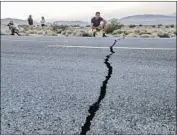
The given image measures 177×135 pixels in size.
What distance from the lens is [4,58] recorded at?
493 centimetres

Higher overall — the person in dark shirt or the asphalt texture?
the person in dark shirt

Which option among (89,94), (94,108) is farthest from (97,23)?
(94,108)

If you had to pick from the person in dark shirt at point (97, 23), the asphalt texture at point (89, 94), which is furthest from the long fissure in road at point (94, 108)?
the person in dark shirt at point (97, 23)

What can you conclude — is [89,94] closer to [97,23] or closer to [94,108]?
[94,108]

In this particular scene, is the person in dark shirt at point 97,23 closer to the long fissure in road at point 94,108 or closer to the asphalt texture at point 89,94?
the asphalt texture at point 89,94

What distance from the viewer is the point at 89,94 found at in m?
2.98

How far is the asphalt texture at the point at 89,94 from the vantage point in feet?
7.66

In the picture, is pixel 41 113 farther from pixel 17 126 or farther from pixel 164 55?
pixel 164 55

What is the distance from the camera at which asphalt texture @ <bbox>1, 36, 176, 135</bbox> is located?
233cm

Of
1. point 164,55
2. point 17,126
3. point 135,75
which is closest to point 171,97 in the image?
point 135,75

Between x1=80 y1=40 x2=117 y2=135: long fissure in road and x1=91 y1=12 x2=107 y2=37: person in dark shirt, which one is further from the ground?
x1=91 y1=12 x2=107 y2=37: person in dark shirt

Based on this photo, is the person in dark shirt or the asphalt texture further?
the person in dark shirt

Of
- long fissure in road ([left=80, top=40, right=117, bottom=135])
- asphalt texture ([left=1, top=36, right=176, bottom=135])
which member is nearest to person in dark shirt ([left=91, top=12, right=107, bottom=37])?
asphalt texture ([left=1, top=36, right=176, bottom=135])

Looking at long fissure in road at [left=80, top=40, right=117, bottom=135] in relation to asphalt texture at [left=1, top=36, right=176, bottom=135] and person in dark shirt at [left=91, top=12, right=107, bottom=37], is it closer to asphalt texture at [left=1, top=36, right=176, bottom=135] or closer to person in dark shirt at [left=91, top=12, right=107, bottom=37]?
asphalt texture at [left=1, top=36, right=176, bottom=135]
